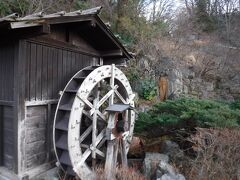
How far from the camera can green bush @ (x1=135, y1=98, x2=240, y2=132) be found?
208 inches

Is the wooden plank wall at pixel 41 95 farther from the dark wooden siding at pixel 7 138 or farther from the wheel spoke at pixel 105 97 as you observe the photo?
the wheel spoke at pixel 105 97

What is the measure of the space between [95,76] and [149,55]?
7313 millimetres

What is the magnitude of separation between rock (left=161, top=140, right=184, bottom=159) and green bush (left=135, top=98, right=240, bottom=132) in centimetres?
48

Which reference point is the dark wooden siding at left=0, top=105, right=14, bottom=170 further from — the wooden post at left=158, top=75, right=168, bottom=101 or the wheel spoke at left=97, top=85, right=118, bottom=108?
the wooden post at left=158, top=75, right=168, bottom=101

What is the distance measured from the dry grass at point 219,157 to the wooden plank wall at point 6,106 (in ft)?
10.7

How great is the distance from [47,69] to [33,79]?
0.37 metres

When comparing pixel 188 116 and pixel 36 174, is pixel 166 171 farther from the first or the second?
pixel 36 174

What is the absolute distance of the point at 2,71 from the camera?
412 cm

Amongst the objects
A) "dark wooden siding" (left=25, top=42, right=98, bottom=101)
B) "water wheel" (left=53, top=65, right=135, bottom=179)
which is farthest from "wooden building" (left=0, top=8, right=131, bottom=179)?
"water wheel" (left=53, top=65, right=135, bottom=179)

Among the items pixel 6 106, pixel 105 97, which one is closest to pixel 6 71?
pixel 6 106

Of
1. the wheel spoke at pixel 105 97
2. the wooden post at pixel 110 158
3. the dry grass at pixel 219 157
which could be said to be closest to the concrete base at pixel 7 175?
the wooden post at pixel 110 158

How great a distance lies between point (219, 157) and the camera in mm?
4238

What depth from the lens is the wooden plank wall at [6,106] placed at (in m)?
4.00

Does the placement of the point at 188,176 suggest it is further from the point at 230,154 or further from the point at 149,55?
the point at 149,55
